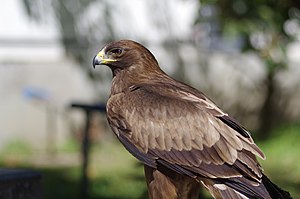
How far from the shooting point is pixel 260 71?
13133mm

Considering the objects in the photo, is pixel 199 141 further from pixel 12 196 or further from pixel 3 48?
pixel 3 48

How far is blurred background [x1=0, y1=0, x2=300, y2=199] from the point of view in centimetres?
1184

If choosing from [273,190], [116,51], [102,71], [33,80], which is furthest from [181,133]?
[102,71]

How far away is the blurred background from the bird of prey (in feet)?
20.0

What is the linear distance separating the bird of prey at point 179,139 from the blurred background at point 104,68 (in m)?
6.09

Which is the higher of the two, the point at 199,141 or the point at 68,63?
the point at 199,141

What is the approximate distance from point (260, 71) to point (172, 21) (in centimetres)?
163

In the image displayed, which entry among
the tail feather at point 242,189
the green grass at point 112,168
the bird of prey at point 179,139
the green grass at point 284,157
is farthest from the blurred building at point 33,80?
the tail feather at point 242,189

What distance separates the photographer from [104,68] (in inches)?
496

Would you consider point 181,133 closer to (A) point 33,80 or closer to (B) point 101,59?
(B) point 101,59

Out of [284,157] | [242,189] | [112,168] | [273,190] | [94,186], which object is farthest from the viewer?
[284,157]

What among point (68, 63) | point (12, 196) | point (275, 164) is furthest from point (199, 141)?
point (68, 63)

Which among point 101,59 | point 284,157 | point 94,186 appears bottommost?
point 284,157

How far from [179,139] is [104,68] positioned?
7.59 metres
